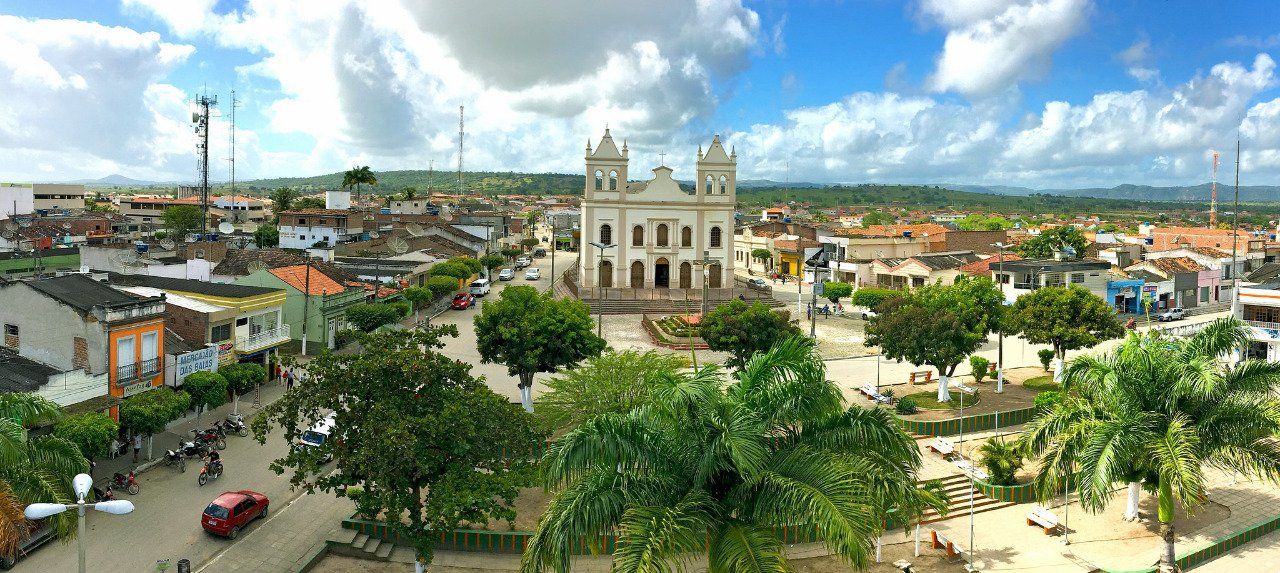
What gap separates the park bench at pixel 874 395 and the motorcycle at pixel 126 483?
69.1 ft

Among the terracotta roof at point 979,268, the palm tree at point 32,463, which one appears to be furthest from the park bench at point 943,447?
the terracotta roof at point 979,268

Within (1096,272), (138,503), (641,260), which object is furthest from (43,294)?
(1096,272)

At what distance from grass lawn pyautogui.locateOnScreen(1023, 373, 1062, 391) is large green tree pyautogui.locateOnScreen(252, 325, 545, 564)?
70.5ft

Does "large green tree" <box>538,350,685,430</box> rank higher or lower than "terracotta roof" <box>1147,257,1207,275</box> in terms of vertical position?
lower

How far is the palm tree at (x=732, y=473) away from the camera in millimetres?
9977

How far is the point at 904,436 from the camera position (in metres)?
12.3

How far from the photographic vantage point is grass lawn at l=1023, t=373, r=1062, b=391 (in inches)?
1174

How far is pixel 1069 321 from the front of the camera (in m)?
29.5

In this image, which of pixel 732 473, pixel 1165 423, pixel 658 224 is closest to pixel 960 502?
pixel 1165 423

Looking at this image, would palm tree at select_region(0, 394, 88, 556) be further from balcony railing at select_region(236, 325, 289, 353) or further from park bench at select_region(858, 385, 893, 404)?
park bench at select_region(858, 385, 893, 404)

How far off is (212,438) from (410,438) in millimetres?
11563

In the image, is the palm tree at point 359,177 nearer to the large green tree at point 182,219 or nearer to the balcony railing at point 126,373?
the large green tree at point 182,219

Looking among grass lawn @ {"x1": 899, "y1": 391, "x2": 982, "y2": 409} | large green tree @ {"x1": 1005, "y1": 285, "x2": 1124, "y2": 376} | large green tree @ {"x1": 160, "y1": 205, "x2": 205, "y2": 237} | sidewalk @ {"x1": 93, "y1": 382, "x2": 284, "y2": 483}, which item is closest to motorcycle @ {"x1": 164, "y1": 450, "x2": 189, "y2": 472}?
sidewalk @ {"x1": 93, "y1": 382, "x2": 284, "y2": 483}

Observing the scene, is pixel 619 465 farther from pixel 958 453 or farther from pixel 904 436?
pixel 958 453
